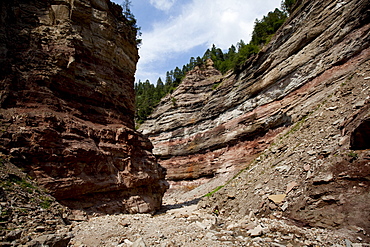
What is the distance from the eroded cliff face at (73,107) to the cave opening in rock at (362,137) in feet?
43.8

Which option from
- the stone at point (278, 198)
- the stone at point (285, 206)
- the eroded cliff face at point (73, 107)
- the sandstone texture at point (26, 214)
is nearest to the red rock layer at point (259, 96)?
the stone at point (278, 198)

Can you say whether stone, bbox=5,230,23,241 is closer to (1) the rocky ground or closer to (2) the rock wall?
(1) the rocky ground

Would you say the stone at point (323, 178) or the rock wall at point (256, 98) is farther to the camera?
the rock wall at point (256, 98)

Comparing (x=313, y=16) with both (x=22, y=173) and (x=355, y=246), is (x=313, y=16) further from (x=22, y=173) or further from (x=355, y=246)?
(x=22, y=173)

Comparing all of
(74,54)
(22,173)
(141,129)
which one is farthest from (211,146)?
(22,173)

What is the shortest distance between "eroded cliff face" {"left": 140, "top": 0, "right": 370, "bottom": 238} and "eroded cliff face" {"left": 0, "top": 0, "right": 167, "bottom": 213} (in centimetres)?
695

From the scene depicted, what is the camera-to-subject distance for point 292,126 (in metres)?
16.9

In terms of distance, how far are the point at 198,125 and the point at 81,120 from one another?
2434 centimetres

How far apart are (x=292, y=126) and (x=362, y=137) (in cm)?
1134

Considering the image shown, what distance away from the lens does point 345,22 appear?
1573 centimetres

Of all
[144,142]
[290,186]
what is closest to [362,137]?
[290,186]

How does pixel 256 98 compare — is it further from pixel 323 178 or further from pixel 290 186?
pixel 323 178

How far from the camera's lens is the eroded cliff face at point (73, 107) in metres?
10.4

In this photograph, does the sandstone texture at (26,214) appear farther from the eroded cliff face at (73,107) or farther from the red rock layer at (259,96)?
the red rock layer at (259,96)
